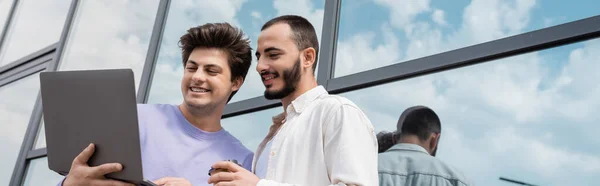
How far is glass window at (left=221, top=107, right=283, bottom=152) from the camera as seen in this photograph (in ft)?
6.05

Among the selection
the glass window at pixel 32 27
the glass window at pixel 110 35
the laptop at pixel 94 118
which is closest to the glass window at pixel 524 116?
the laptop at pixel 94 118

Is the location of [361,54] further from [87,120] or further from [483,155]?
[87,120]

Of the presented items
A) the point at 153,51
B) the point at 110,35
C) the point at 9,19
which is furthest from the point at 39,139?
the point at 9,19

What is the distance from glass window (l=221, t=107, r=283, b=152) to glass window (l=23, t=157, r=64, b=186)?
1.33m

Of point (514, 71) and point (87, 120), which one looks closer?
point (87, 120)

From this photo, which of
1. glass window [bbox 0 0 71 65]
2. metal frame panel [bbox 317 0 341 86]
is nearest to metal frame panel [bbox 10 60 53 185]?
glass window [bbox 0 0 71 65]

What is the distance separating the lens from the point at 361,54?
1.65m

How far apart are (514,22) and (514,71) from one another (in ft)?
0.43

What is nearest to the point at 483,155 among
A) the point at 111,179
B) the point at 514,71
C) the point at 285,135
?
the point at 514,71

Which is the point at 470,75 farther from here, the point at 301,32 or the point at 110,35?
the point at 110,35

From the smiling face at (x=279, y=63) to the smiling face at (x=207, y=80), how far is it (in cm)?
23

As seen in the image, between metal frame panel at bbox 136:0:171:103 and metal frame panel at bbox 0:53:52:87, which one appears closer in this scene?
metal frame panel at bbox 136:0:171:103

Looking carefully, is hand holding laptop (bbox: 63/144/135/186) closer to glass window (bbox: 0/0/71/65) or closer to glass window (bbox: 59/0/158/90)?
glass window (bbox: 59/0/158/90)

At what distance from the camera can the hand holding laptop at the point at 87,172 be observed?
971 millimetres
